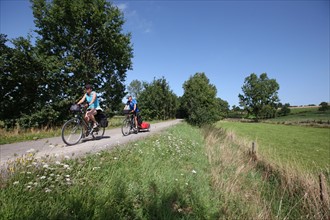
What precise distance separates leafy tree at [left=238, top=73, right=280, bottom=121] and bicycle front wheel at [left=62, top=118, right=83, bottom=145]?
83.4m

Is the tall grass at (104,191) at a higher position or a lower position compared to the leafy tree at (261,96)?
lower

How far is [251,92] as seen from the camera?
8281 centimetres

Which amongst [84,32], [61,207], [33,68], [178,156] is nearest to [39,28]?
[84,32]

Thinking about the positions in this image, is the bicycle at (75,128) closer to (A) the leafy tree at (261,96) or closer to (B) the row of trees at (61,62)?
(B) the row of trees at (61,62)

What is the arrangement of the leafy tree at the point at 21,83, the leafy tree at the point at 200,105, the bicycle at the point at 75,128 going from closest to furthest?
the bicycle at the point at 75,128 < the leafy tree at the point at 21,83 < the leafy tree at the point at 200,105

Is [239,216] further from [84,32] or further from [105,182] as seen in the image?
[84,32]

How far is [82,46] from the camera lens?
18328mm

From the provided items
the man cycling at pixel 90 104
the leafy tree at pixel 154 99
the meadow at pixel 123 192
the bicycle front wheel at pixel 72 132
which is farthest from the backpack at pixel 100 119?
the leafy tree at pixel 154 99

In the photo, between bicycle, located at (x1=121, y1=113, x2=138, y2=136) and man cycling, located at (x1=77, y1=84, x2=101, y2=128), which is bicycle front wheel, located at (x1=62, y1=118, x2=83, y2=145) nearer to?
man cycling, located at (x1=77, y1=84, x2=101, y2=128)

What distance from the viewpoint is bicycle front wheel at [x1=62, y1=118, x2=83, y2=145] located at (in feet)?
21.3

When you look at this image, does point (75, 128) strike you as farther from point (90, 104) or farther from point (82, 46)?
point (82, 46)

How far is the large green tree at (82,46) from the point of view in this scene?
632 inches

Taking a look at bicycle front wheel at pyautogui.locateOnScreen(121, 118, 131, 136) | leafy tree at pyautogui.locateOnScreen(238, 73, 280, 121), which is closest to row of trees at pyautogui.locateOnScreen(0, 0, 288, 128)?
bicycle front wheel at pyautogui.locateOnScreen(121, 118, 131, 136)

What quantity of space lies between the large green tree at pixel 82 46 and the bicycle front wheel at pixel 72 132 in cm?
1006
